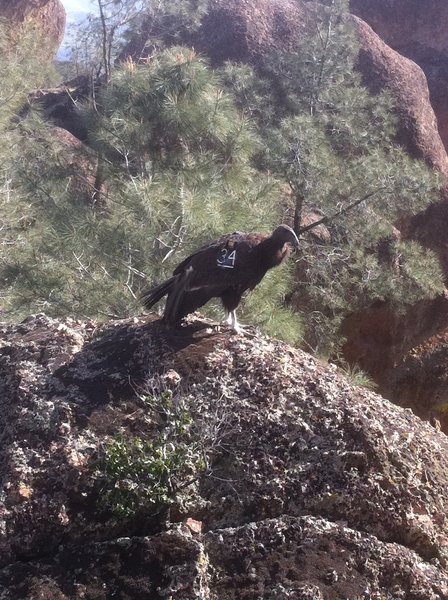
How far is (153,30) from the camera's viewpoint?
509 inches

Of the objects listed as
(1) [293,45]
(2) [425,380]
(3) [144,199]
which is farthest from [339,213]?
(1) [293,45]

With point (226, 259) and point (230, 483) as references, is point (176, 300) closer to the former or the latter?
point (226, 259)

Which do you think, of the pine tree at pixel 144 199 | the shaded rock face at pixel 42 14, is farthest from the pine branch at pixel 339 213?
the shaded rock face at pixel 42 14

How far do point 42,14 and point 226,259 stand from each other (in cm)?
1610

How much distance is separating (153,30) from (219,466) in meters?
11.6

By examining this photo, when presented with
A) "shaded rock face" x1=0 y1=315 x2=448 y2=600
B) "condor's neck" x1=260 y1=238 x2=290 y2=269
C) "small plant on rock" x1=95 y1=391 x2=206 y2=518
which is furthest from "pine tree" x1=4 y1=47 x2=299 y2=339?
"small plant on rock" x1=95 y1=391 x2=206 y2=518

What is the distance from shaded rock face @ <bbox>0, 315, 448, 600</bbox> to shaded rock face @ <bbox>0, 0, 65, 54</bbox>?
48.0ft

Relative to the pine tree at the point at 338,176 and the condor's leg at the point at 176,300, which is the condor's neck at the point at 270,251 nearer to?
the condor's leg at the point at 176,300

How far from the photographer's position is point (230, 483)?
2844mm

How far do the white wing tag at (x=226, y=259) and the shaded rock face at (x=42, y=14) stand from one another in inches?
550

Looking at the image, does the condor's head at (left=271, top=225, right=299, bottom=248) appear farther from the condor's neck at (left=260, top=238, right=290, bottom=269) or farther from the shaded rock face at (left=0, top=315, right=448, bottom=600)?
the shaded rock face at (left=0, top=315, right=448, bottom=600)

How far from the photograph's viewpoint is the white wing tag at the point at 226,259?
154 inches

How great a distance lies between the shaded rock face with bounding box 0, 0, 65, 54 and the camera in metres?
16.7

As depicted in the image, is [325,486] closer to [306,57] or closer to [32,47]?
[306,57]
